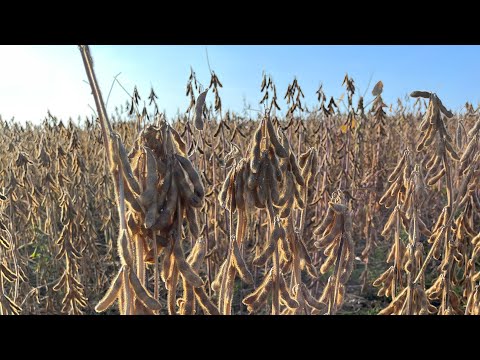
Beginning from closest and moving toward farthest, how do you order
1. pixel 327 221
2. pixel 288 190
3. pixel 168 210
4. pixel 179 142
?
pixel 168 210 < pixel 179 142 < pixel 288 190 < pixel 327 221

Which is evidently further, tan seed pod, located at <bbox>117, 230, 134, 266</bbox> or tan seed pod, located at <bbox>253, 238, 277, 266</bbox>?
tan seed pod, located at <bbox>253, 238, 277, 266</bbox>

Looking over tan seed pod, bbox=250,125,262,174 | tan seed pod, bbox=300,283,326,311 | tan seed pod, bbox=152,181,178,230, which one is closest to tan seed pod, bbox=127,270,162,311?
tan seed pod, bbox=152,181,178,230

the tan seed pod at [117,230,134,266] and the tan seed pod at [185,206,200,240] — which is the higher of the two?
the tan seed pod at [185,206,200,240]

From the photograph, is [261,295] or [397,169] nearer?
[261,295]

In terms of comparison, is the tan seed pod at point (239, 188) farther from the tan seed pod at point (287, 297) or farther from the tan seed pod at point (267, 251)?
the tan seed pod at point (287, 297)

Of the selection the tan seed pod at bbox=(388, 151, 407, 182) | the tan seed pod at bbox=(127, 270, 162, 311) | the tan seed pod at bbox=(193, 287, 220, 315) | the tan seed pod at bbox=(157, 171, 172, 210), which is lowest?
the tan seed pod at bbox=(193, 287, 220, 315)

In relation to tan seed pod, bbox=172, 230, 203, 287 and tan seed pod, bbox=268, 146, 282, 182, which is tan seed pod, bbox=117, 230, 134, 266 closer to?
tan seed pod, bbox=172, 230, 203, 287

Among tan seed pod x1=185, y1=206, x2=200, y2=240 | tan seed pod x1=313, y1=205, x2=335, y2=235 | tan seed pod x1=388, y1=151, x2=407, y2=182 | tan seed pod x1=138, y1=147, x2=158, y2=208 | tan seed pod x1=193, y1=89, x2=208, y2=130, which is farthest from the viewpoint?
tan seed pod x1=388, y1=151, x2=407, y2=182

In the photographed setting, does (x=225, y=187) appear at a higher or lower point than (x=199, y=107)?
lower

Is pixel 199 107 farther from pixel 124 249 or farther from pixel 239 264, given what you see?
pixel 124 249

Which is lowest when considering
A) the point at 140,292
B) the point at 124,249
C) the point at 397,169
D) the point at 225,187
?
the point at 140,292

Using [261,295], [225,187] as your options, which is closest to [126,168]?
[225,187]
